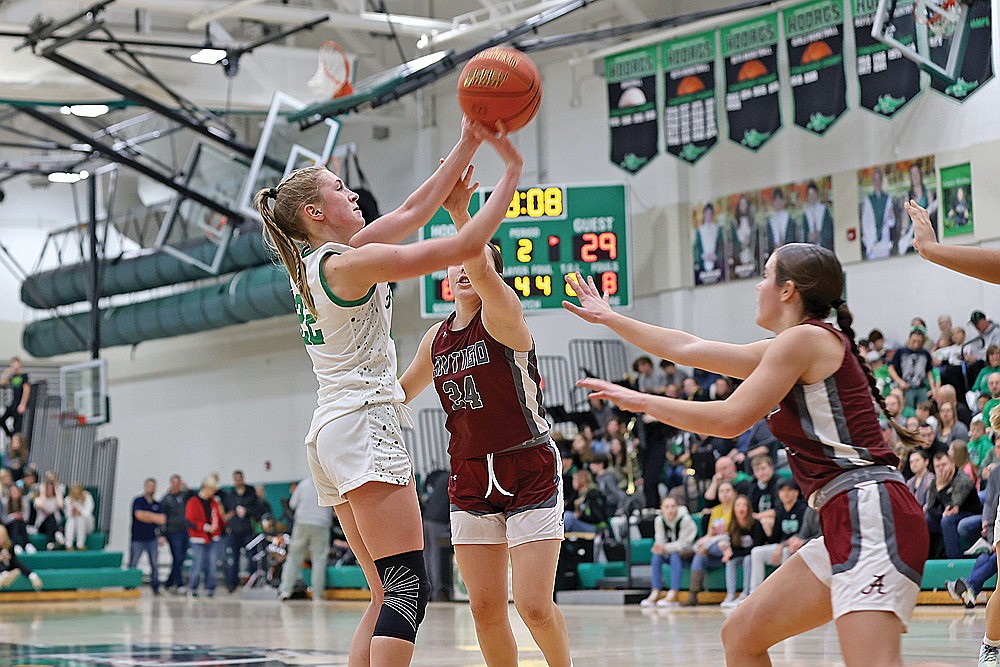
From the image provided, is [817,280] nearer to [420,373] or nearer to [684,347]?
[684,347]

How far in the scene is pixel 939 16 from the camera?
13867 millimetres

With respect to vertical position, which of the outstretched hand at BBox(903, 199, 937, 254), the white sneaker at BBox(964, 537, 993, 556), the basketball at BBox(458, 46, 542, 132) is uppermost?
the basketball at BBox(458, 46, 542, 132)

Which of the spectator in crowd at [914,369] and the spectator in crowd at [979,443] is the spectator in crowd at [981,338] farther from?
the spectator in crowd at [979,443]

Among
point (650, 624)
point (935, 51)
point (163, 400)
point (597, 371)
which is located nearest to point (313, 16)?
point (597, 371)

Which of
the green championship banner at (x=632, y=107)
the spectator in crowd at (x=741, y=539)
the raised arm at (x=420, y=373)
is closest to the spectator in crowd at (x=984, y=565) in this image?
the spectator in crowd at (x=741, y=539)

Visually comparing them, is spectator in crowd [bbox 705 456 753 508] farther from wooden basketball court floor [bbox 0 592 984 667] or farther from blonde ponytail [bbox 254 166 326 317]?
blonde ponytail [bbox 254 166 326 317]

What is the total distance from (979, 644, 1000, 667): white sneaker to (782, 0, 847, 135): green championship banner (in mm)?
10231

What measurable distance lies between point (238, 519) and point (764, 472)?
9761 millimetres

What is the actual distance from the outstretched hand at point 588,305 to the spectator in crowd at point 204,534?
1649cm

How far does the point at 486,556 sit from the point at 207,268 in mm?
16656

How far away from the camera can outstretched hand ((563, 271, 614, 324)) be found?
401 cm

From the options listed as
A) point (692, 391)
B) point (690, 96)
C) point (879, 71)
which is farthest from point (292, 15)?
point (879, 71)

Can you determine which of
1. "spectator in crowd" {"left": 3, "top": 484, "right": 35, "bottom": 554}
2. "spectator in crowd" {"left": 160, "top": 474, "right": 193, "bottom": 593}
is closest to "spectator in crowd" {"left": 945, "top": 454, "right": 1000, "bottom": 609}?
"spectator in crowd" {"left": 160, "top": 474, "right": 193, "bottom": 593}

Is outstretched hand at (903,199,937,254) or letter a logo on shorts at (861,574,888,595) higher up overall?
outstretched hand at (903,199,937,254)
